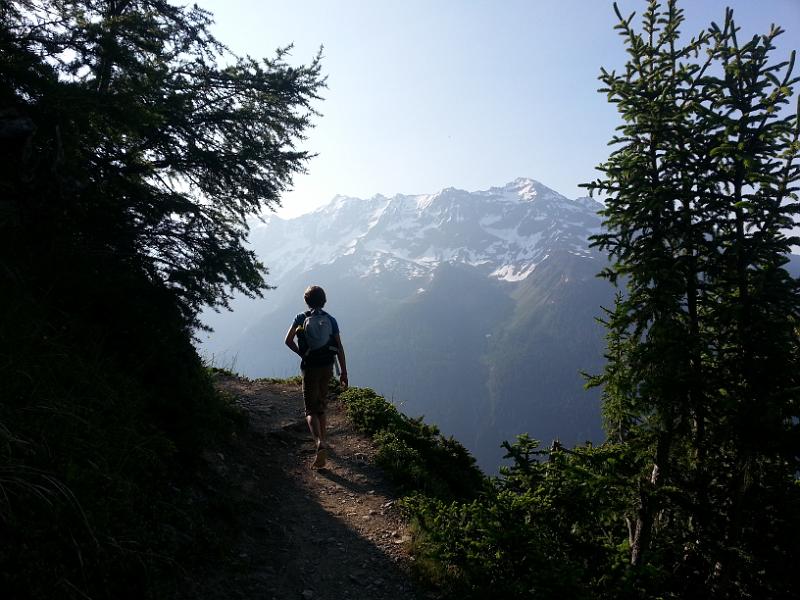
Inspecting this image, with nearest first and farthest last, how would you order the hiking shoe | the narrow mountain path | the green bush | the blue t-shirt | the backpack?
the narrow mountain path
the backpack
the blue t-shirt
the green bush
the hiking shoe

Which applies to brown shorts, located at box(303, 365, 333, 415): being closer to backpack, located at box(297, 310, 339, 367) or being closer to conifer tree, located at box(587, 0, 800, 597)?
backpack, located at box(297, 310, 339, 367)

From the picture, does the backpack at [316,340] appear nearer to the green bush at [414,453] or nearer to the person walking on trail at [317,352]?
Answer: the person walking on trail at [317,352]

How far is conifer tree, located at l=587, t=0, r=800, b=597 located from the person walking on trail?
4.60m

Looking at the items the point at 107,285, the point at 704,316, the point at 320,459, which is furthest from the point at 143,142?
the point at 704,316

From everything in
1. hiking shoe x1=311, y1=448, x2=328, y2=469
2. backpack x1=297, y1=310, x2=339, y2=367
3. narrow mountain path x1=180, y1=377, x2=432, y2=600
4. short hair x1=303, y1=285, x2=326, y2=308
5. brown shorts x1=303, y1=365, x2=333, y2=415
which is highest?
short hair x1=303, y1=285, x2=326, y2=308

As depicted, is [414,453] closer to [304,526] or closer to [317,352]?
[317,352]

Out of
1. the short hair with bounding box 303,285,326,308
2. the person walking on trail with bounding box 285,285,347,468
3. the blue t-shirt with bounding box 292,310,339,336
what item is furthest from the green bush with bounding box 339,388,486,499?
the short hair with bounding box 303,285,326,308

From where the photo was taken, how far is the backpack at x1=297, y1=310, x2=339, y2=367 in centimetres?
809

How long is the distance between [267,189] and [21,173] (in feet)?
17.4

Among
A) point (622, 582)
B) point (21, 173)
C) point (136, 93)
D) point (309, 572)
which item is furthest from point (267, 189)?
point (622, 582)

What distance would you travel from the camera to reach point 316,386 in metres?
8.24

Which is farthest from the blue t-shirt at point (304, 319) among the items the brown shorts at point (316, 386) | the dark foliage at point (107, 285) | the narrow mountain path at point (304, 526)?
the narrow mountain path at point (304, 526)

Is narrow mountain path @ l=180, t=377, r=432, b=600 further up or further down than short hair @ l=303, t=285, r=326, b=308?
further down

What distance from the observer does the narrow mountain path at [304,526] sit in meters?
4.70
